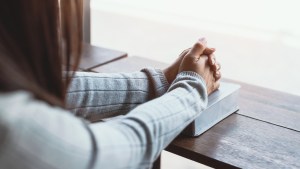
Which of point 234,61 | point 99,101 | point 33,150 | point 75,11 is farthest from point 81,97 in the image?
point 234,61

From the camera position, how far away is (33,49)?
504 millimetres

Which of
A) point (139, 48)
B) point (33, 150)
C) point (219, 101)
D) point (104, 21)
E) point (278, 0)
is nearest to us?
point (33, 150)

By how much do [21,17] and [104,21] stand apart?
250 cm

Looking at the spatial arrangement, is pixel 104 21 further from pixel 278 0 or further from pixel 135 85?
pixel 135 85

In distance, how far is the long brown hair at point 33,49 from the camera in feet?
1.53

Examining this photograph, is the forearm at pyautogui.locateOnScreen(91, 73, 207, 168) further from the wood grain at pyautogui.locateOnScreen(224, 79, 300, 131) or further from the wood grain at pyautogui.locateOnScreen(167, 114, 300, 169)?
the wood grain at pyautogui.locateOnScreen(224, 79, 300, 131)

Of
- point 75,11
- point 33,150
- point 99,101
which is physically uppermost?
point 75,11

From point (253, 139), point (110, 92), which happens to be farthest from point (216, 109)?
point (110, 92)

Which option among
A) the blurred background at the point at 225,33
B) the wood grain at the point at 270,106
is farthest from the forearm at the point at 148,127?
the blurred background at the point at 225,33

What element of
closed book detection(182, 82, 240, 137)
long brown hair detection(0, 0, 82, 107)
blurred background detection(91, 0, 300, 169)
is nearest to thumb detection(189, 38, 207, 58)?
closed book detection(182, 82, 240, 137)

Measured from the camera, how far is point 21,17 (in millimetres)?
495

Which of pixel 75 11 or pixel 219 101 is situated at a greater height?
pixel 75 11

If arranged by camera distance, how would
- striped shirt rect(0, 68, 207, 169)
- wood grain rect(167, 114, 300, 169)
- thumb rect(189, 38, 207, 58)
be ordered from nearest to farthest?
1. striped shirt rect(0, 68, 207, 169)
2. wood grain rect(167, 114, 300, 169)
3. thumb rect(189, 38, 207, 58)

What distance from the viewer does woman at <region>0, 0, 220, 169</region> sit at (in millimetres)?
434
